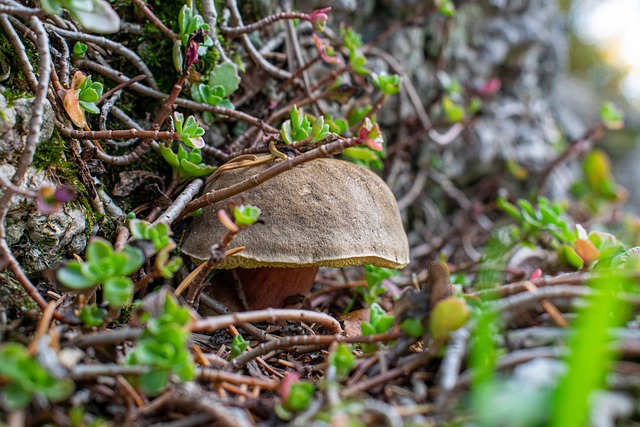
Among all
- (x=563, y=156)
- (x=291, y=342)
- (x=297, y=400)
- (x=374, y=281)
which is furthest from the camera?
(x=563, y=156)

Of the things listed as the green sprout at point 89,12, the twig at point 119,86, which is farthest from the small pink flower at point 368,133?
the twig at point 119,86

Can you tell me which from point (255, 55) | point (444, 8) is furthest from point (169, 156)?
point (444, 8)

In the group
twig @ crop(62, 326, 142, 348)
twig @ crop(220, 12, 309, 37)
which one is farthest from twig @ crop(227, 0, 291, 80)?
twig @ crop(62, 326, 142, 348)

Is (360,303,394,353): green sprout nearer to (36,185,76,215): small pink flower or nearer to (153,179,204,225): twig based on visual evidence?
(153,179,204,225): twig

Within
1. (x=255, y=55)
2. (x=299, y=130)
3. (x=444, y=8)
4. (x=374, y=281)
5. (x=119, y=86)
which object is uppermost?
(x=444, y=8)

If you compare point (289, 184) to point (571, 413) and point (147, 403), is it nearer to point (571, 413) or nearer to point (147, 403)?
point (147, 403)

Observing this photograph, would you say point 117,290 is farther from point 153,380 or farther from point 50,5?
point 50,5

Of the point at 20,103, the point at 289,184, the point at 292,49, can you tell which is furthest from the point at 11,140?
the point at 292,49

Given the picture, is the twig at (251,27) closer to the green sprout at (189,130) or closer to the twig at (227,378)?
the green sprout at (189,130)
